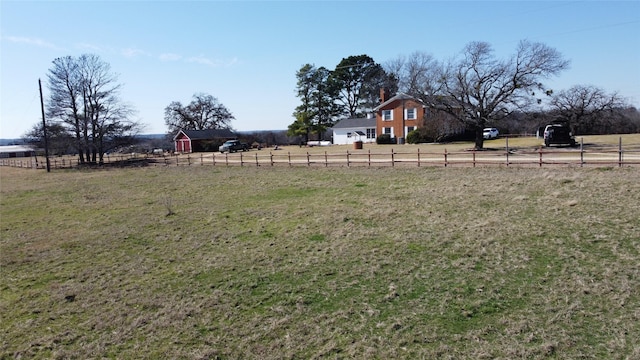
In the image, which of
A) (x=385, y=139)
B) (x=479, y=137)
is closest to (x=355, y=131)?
(x=385, y=139)

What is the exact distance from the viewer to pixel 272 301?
802 cm

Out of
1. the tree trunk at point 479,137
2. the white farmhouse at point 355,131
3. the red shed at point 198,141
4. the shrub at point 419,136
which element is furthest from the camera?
the red shed at point 198,141

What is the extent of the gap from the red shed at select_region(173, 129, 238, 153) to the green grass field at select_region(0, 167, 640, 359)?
157 feet

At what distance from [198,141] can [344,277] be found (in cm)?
5981

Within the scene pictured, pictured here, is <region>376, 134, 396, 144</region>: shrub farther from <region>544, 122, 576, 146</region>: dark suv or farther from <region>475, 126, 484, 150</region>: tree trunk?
<region>544, 122, 576, 146</region>: dark suv

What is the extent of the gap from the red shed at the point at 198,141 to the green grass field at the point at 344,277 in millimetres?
47716

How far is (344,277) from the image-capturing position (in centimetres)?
896

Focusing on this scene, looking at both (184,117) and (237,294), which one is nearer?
(237,294)

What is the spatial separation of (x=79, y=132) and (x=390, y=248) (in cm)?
4894

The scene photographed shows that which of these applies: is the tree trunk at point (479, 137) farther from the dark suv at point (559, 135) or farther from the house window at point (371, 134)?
the house window at point (371, 134)

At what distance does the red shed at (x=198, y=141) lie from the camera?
2542 inches

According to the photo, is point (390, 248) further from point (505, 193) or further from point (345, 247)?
point (505, 193)

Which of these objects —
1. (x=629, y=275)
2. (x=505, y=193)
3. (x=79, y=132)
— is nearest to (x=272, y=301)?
(x=629, y=275)

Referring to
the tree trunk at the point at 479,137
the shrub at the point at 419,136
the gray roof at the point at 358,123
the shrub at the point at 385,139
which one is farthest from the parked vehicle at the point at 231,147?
the tree trunk at the point at 479,137
